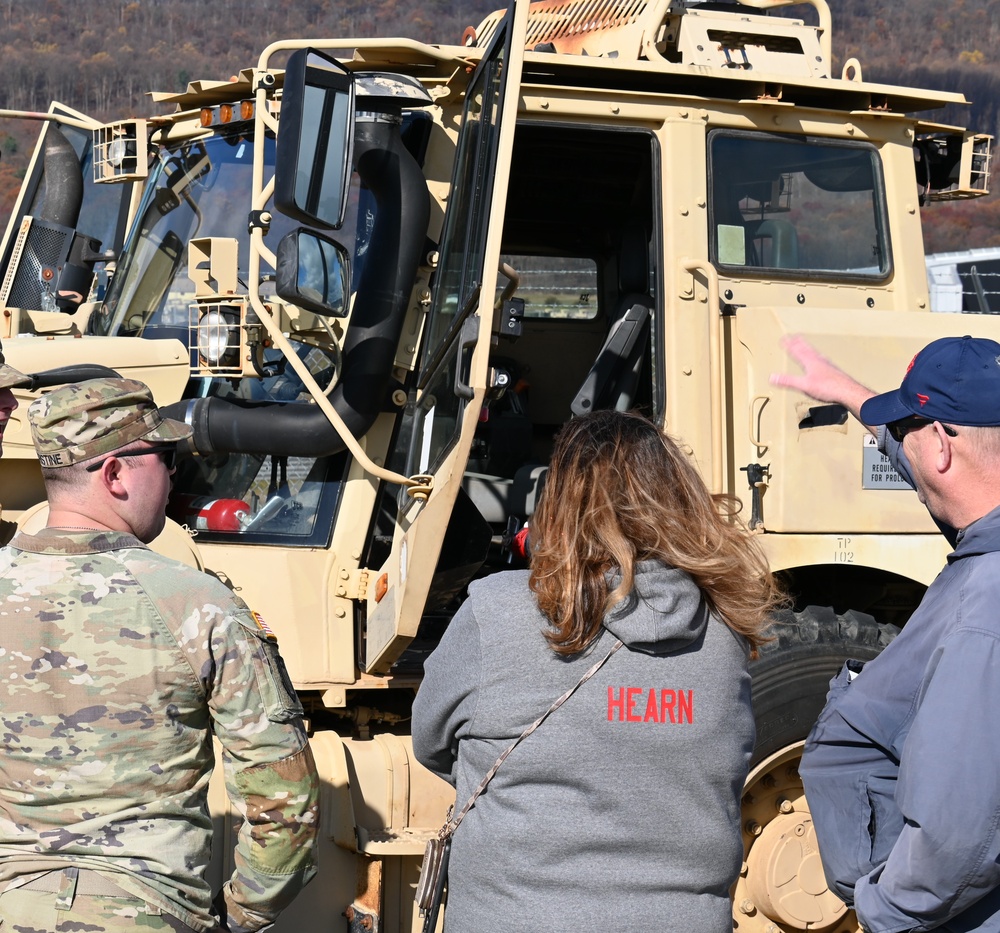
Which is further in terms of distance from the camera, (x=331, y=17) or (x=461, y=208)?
(x=331, y=17)

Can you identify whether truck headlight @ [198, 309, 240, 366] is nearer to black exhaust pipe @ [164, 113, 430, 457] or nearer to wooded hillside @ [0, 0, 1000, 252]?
black exhaust pipe @ [164, 113, 430, 457]

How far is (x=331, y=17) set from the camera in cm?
6806

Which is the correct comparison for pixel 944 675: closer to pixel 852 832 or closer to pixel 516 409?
pixel 852 832

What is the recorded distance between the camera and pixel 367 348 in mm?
3955

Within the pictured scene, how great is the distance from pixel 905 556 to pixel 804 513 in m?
0.39

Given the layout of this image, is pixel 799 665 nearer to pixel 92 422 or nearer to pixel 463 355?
pixel 463 355

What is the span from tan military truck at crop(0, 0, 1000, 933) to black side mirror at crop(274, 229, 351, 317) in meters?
0.01

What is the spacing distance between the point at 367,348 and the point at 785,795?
6.17ft

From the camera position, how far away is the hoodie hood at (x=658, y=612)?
217cm

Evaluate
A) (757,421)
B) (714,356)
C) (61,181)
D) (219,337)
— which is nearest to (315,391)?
(219,337)

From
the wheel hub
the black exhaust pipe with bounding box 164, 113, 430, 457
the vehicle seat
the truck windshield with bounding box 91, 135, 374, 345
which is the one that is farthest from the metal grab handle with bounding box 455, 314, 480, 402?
the wheel hub

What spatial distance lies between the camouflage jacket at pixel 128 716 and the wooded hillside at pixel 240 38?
5065cm

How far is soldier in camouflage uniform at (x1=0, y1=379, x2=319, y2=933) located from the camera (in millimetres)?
2354

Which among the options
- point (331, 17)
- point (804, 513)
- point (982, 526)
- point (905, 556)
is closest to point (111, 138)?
point (804, 513)
